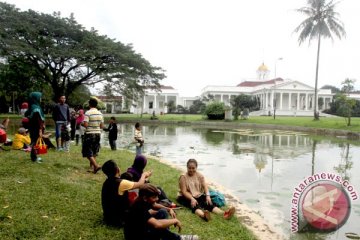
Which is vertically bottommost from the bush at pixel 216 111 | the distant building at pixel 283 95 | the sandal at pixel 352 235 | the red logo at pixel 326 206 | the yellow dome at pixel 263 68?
A: the sandal at pixel 352 235

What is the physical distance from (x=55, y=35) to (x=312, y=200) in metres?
27.7

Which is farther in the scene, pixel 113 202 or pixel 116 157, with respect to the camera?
pixel 116 157

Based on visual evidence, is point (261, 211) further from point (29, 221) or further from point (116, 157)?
point (116, 157)

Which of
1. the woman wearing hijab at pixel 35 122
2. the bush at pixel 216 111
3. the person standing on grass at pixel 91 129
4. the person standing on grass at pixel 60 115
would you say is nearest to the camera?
the person standing on grass at pixel 91 129

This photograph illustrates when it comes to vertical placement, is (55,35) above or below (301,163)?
above

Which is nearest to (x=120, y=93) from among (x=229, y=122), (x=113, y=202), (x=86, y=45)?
(x=86, y=45)

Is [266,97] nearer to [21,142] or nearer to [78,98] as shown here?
[78,98]

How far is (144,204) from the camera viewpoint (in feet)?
11.2

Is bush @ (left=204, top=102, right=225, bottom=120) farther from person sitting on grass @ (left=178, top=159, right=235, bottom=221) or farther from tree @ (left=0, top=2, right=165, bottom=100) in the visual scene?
person sitting on grass @ (left=178, top=159, right=235, bottom=221)

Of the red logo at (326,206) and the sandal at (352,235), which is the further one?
the red logo at (326,206)

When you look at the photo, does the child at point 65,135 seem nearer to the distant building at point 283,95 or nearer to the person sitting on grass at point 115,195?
the person sitting on grass at point 115,195

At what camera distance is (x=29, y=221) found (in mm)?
4207

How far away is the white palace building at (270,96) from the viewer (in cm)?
6250

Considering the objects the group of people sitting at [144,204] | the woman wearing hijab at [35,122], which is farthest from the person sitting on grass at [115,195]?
the woman wearing hijab at [35,122]
